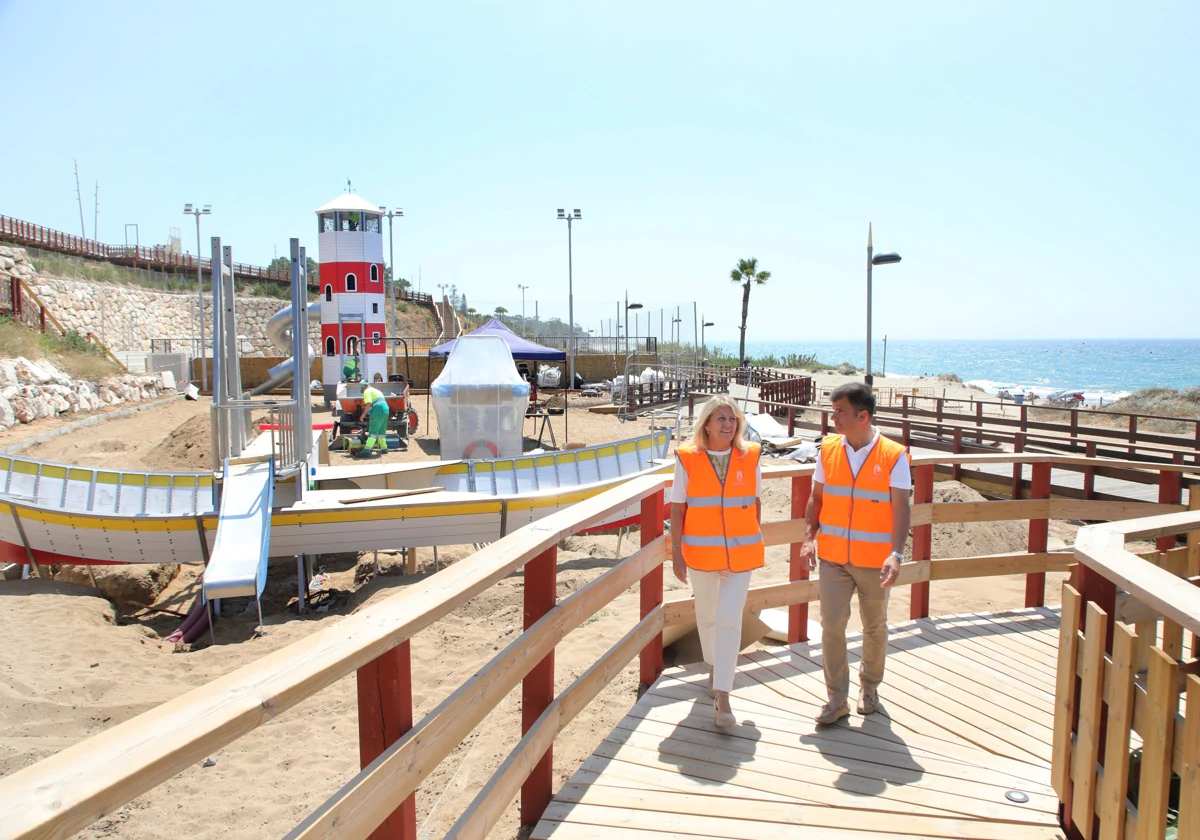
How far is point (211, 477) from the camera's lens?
10.4 m

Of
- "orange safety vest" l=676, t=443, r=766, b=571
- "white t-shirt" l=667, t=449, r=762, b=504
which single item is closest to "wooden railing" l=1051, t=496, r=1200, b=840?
"orange safety vest" l=676, t=443, r=766, b=571

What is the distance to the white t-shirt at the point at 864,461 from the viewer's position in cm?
372

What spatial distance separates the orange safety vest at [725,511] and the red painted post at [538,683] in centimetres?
88

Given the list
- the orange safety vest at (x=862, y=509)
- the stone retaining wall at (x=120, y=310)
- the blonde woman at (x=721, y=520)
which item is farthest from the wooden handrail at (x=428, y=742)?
the stone retaining wall at (x=120, y=310)

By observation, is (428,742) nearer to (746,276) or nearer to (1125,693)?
(1125,693)

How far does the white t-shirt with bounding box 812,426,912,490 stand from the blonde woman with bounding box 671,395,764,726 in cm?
48

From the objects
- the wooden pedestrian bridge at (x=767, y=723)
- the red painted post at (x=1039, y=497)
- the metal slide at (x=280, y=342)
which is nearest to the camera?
the wooden pedestrian bridge at (x=767, y=723)

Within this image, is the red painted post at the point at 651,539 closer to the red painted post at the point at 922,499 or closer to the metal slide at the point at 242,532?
the red painted post at the point at 922,499

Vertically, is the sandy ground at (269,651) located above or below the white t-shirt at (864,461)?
below

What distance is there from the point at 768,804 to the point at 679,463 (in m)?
1.43

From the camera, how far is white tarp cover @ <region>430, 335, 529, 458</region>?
15.0 metres

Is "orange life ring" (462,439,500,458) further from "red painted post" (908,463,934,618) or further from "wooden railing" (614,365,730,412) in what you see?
"wooden railing" (614,365,730,412)

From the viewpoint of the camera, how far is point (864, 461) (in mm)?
3771

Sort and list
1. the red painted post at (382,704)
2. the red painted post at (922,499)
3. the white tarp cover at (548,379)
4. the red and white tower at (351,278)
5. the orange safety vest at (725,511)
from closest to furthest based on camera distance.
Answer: the red painted post at (382,704), the orange safety vest at (725,511), the red painted post at (922,499), the red and white tower at (351,278), the white tarp cover at (548,379)
